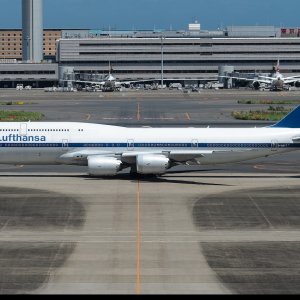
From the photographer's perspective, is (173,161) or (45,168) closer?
(173,161)

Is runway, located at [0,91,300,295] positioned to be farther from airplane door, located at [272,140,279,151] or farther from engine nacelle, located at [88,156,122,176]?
airplane door, located at [272,140,279,151]

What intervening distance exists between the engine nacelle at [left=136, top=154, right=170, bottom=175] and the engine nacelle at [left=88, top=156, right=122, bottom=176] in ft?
5.33

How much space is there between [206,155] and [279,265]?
26.1 metres

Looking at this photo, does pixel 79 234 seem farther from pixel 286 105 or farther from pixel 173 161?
pixel 286 105

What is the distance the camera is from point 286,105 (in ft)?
502

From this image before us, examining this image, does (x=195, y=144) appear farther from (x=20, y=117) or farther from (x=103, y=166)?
(x=20, y=117)

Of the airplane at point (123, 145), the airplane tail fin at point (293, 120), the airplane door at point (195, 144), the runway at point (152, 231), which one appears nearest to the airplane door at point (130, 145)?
the airplane at point (123, 145)

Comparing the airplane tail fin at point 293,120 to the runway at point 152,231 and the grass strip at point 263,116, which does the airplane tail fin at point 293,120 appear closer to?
the runway at point 152,231

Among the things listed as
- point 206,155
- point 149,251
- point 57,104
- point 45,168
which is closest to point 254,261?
point 149,251

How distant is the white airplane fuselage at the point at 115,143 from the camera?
6109 centimetres

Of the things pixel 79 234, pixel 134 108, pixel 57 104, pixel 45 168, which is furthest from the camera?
pixel 57 104

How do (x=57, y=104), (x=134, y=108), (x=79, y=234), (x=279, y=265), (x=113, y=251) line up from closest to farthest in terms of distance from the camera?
(x=279, y=265) < (x=113, y=251) < (x=79, y=234) < (x=134, y=108) < (x=57, y=104)

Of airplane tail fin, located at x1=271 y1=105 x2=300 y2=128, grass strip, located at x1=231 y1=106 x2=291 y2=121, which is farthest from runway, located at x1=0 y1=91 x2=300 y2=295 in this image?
grass strip, located at x1=231 y1=106 x2=291 y2=121

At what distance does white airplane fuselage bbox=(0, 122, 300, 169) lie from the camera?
61094 mm
